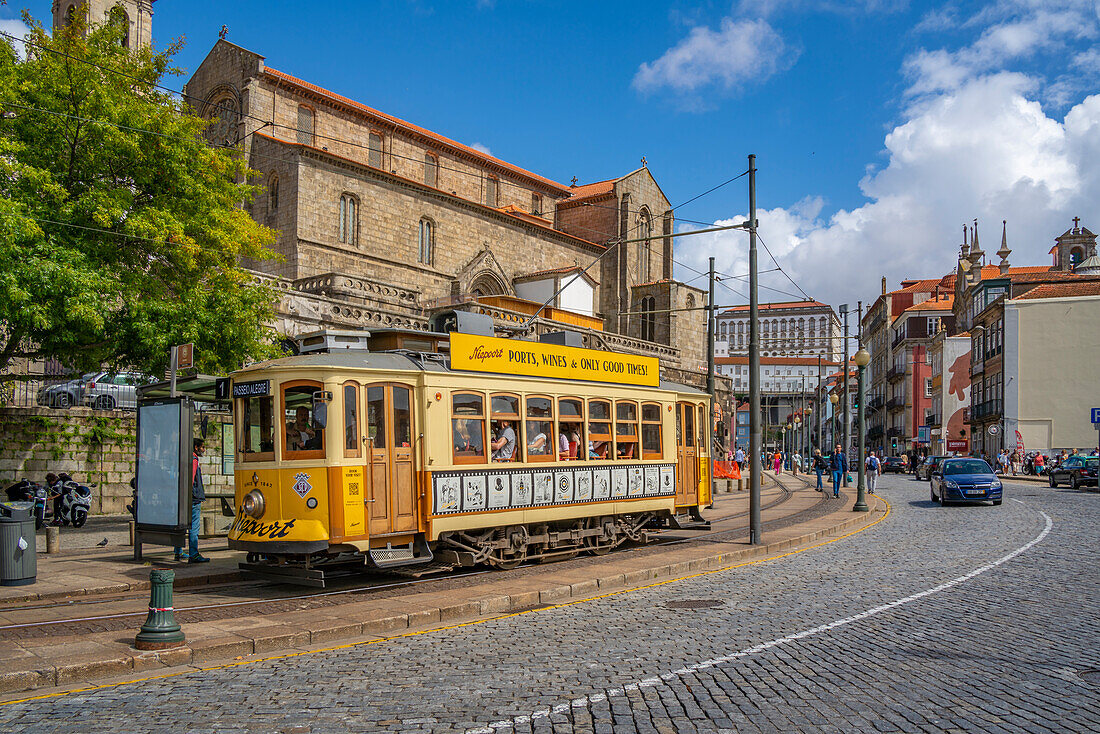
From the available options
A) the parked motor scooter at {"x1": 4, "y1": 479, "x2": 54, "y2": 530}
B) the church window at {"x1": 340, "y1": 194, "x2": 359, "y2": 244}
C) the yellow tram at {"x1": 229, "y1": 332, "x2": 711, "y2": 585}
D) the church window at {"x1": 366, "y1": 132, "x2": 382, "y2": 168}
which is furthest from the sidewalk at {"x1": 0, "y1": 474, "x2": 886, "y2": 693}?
the church window at {"x1": 366, "y1": 132, "x2": 382, "y2": 168}

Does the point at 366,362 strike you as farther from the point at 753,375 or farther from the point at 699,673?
the point at 753,375

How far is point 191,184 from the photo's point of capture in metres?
19.1

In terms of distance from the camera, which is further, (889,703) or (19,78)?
(19,78)

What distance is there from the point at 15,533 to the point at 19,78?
35.4 ft

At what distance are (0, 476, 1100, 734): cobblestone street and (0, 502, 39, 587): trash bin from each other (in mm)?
5547

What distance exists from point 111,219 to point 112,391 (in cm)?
757

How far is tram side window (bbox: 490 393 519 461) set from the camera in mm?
12977

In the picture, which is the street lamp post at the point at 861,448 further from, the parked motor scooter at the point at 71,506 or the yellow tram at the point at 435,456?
the parked motor scooter at the point at 71,506

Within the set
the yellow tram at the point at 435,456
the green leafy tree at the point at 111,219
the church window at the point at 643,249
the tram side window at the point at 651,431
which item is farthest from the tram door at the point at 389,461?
the church window at the point at 643,249

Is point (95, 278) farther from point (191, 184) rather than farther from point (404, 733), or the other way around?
point (404, 733)

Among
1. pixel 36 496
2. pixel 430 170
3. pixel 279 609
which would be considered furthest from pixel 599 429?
pixel 430 170

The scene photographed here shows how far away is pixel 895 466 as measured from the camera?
66312 millimetres

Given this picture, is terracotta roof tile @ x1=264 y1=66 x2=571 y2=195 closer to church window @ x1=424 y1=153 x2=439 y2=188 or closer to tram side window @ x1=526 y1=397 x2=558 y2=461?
church window @ x1=424 y1=153 x2=439 y2=188

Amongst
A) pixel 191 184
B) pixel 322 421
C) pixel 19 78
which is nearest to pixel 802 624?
pixel 322 421
